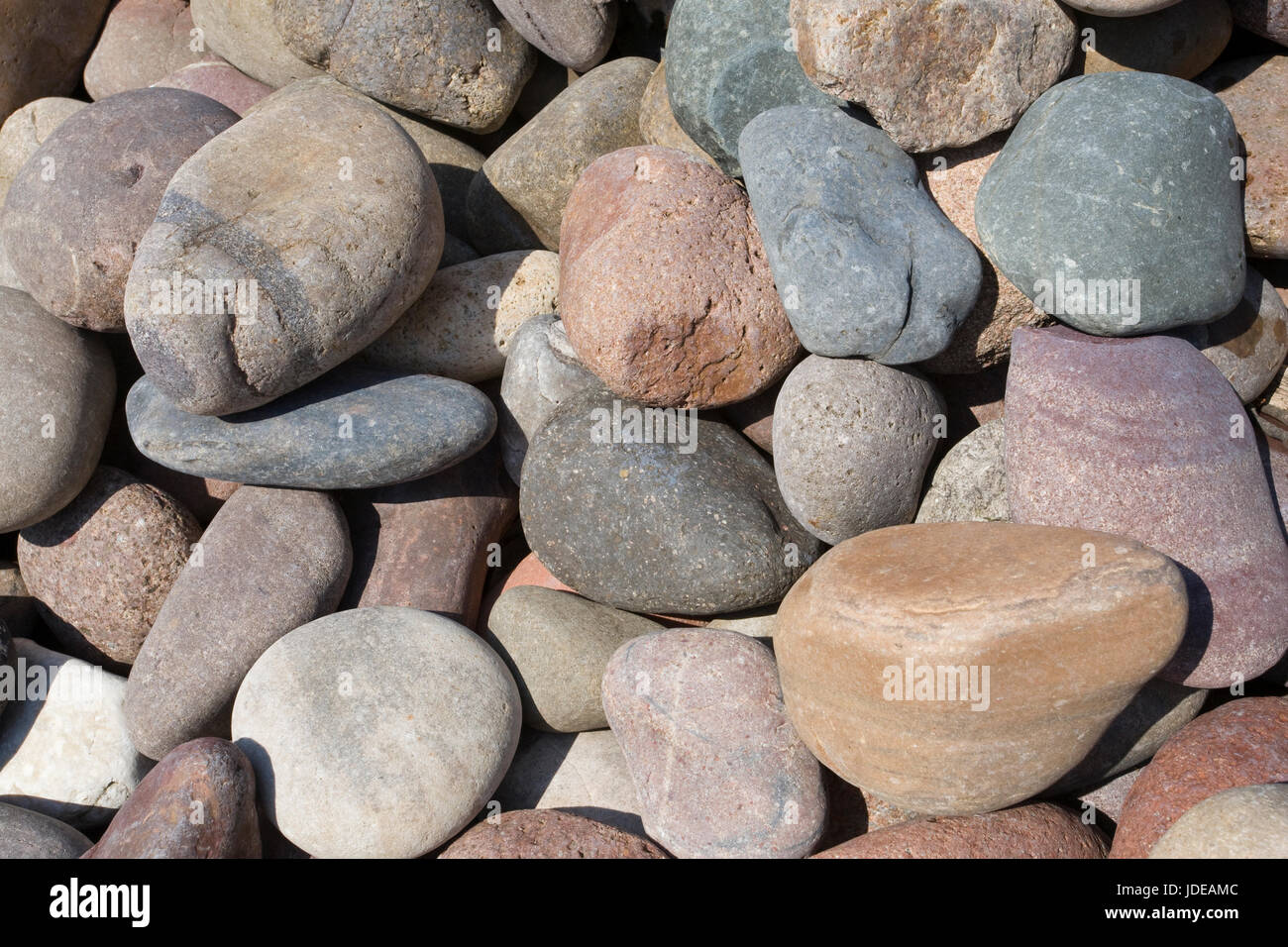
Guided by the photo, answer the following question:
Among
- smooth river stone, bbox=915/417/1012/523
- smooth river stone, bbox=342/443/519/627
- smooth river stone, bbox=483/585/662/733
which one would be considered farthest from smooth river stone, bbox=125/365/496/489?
smooth river stone, bbox=915/417/1012/523

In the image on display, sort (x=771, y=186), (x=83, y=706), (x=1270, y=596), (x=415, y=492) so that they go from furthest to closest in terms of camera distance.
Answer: (x=415, y=492), (x=83, y=706), (x=771, y=186), (x=1270, y=596)

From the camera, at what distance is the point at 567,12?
13.3ft

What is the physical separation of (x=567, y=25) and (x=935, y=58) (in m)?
1.59

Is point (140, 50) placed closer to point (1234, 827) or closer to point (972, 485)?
point (972, 485)

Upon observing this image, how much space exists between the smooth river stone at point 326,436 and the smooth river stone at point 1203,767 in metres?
2.37

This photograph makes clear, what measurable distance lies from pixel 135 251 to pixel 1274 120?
3944 mm

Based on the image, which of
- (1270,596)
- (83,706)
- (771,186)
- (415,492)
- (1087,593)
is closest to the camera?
(1087,593)

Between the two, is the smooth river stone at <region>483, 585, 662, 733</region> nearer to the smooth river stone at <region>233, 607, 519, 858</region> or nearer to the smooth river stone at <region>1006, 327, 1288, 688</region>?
the smooth river stone at <region>233, 607, 519, 858</region>

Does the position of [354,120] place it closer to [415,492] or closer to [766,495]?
[415,492]

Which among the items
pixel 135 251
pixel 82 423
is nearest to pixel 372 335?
pixel 135 251

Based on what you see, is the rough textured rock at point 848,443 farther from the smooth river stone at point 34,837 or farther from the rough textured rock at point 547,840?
the smooth river stone at point 34,837

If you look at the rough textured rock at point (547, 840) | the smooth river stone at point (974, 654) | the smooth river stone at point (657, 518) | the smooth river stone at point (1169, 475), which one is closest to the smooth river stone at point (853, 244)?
the smooth river stone at point (1169, 475)

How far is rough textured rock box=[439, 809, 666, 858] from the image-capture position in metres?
3.01

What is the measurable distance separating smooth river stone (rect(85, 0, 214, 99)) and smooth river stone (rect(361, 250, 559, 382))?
2.09m
